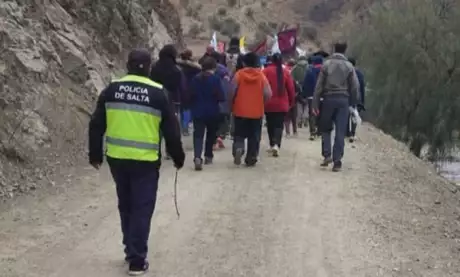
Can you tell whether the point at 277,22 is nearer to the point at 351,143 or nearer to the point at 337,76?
the point at 351,143

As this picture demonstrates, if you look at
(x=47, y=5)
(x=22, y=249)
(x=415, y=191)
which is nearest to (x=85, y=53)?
(x=47, y=5)

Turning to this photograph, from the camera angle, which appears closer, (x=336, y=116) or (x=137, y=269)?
(x=137, y=269)

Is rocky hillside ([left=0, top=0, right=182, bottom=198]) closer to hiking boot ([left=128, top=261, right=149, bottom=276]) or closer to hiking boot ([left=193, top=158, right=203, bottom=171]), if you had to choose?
hiking boot ([left=193, top=158, right=203, bottom=171])

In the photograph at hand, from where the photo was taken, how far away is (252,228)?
998cm

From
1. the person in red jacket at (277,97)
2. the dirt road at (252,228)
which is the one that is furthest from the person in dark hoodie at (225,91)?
the dirt road at (252,228)

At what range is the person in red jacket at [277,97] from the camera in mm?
15117

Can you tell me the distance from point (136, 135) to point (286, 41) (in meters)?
15.5

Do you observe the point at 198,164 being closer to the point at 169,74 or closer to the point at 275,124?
the point at 169,74

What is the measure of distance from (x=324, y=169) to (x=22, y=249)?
22.5ft

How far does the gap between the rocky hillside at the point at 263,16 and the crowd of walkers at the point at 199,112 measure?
44967 millimetres

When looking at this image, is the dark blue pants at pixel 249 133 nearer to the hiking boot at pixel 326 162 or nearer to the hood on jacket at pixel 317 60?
the hiking boot at pixel 326 162

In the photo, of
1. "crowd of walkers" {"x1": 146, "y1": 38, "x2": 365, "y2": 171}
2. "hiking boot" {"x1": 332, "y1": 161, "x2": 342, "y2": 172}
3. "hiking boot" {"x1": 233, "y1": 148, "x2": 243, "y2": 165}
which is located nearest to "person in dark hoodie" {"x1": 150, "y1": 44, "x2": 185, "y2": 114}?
"crowd of walkers" {"x1": 146, "y1": 38, "x2": 365, "y2": 171}

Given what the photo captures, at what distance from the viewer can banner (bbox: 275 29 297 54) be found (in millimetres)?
22594

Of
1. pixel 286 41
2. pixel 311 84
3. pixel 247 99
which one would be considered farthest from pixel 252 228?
pixel 286 41
